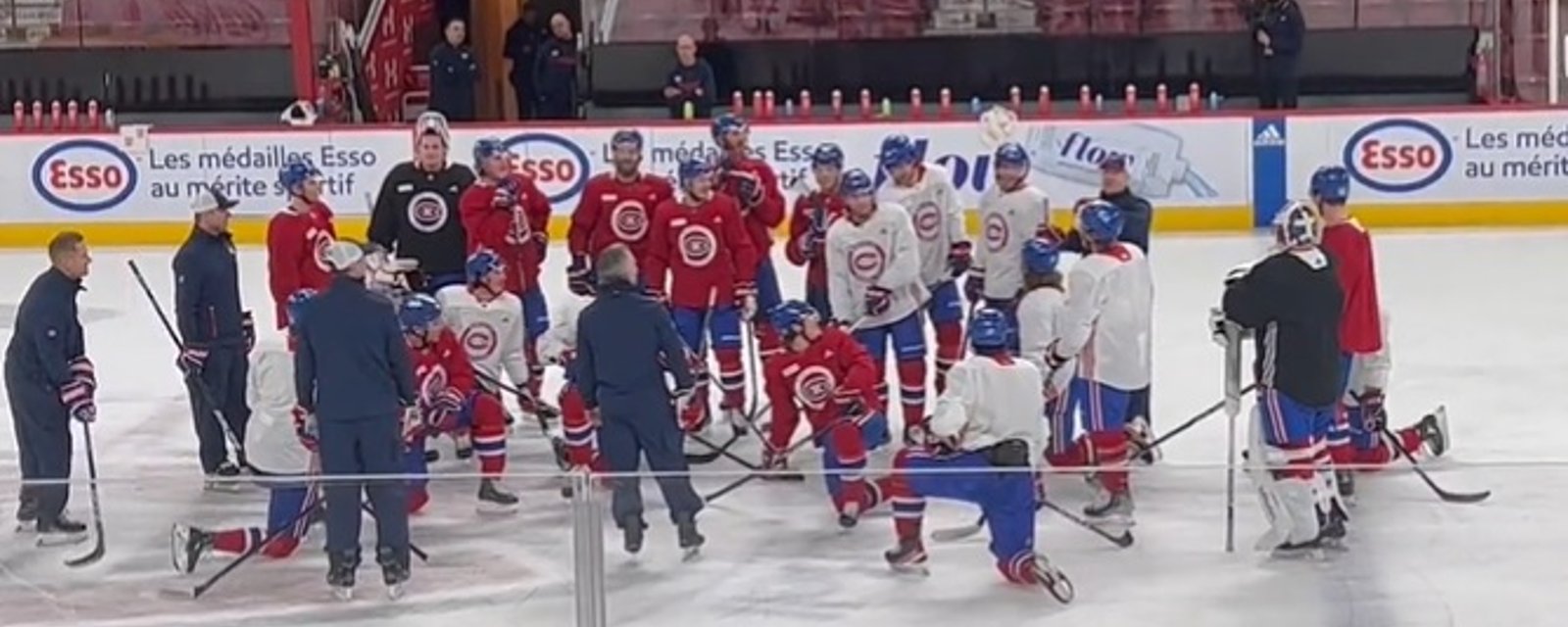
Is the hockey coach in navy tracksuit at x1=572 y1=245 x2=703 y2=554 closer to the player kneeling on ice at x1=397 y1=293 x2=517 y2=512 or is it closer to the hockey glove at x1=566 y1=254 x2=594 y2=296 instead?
the player kneeling on ice at x1=397 y1=293 x2=517 y2=512

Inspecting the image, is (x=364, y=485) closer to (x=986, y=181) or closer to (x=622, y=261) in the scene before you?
(x=622, y=261)

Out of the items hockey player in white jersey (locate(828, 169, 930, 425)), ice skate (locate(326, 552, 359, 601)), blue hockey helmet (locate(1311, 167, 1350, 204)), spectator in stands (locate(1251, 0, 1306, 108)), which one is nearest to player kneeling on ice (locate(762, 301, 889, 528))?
hockey player in white jersey (locate(828, 169, 930, 425))

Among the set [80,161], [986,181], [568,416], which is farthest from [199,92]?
[568,416]

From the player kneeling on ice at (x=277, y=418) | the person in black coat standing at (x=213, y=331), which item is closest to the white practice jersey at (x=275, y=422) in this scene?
the player kneeling on ice at (x=277, y=418)

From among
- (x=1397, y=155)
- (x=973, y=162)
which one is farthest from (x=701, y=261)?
(x=1397, y=155)

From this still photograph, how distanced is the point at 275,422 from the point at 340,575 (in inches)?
66.1

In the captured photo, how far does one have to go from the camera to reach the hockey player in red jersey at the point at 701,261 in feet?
32.4

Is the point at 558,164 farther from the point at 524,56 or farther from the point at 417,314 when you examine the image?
the point at 417,314

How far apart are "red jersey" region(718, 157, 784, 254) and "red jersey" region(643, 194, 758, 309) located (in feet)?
0.96

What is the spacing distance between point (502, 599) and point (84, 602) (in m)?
1.02

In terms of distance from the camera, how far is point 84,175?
639 inches

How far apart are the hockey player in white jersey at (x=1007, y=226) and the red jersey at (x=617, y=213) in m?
1.19

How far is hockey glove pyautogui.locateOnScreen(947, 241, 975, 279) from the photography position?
394 inches

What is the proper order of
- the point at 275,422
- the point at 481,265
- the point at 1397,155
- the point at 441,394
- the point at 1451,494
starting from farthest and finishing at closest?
the point at 1397,155 < the point at 481,265 < the point at 441,394 < the point at 275,422 < the point at 1451,494
